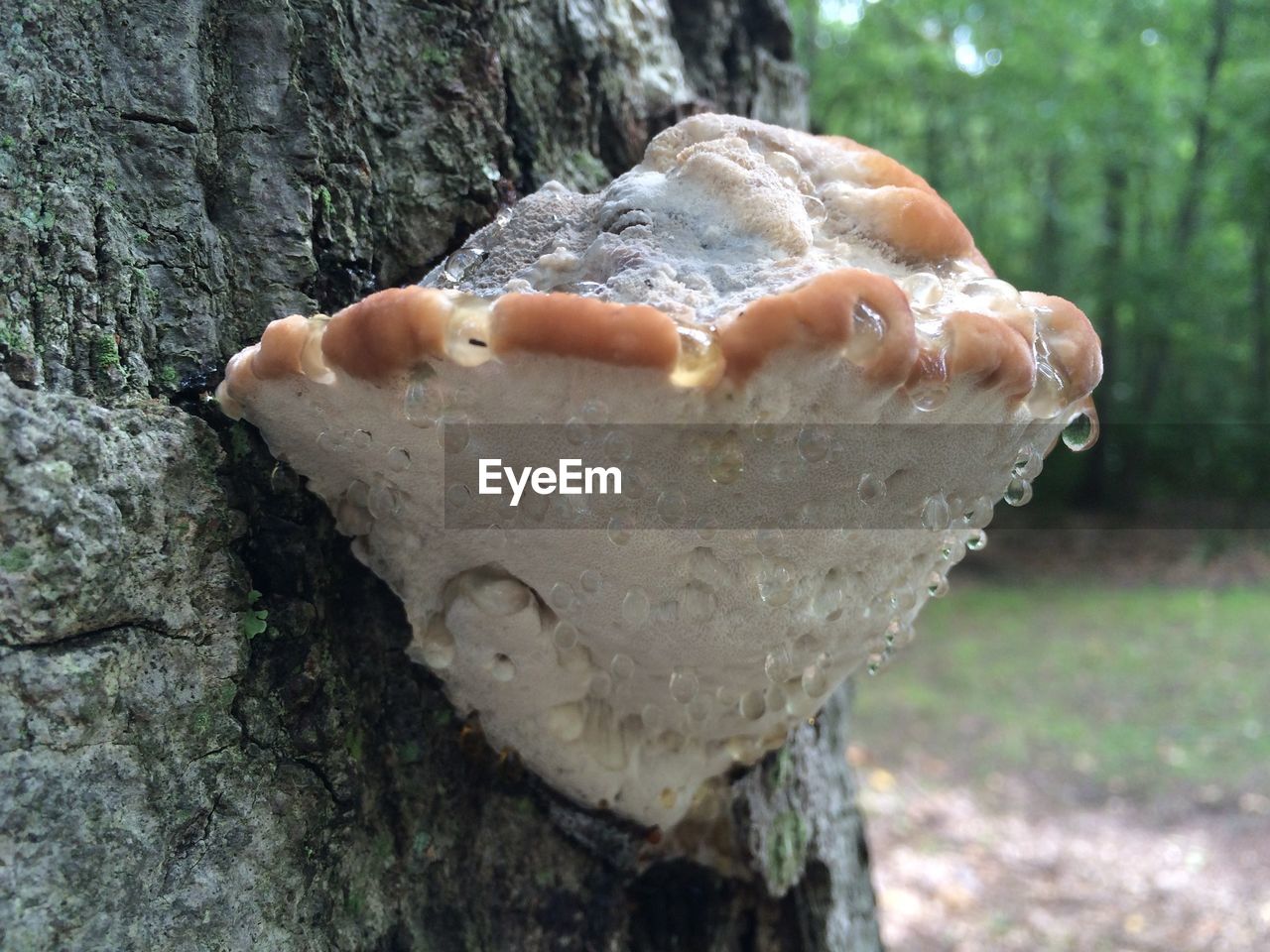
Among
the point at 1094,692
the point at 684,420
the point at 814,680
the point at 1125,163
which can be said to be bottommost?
the point at 1094,692

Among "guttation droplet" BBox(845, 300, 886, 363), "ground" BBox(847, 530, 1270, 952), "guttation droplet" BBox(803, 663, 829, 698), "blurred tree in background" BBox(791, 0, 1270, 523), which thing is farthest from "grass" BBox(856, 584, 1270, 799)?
"guttation droplet" BBox(845, 300, 886, 363)

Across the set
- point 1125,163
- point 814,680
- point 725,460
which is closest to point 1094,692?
point 814,680

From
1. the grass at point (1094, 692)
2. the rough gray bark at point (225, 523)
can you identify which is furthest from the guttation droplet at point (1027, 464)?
the grass at point (1094, 692)

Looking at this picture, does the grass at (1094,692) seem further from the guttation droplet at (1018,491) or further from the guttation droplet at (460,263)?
the guttation droplet at (460,263)

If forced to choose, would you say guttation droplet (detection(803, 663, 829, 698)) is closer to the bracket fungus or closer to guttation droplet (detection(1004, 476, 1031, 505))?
the bracket fungus

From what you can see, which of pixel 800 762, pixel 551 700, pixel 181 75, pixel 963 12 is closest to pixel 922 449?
pixel 551 700

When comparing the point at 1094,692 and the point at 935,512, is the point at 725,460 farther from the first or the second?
the point at 1094,692
